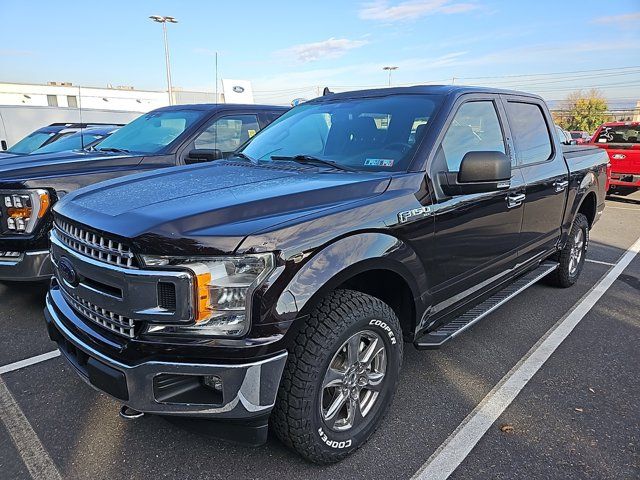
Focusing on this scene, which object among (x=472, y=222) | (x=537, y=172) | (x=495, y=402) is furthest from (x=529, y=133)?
(x=495, y=402)

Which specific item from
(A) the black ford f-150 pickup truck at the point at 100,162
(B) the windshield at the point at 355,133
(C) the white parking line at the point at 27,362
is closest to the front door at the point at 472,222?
(B) the windshield at the point at 355,133

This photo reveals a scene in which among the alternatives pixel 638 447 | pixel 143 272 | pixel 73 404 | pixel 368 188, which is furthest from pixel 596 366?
pixel 73 404

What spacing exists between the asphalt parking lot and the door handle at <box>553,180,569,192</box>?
1233mm

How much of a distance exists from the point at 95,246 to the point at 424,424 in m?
1.96

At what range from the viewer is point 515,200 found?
3494mm

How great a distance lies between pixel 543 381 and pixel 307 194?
6.91 feet

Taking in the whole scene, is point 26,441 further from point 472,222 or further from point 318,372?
point 472,222

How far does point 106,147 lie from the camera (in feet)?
17.3

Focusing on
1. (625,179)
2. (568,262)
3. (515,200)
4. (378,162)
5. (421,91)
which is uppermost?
(421,91)

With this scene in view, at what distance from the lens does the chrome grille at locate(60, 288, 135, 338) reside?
6.56 ft

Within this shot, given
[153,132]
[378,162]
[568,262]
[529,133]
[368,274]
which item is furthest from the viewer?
[153,132]

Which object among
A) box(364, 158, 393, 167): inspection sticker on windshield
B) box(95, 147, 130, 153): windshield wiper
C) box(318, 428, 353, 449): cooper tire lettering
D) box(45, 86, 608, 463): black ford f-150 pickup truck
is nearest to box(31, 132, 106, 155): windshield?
box(95, 147, 130, 153): windshield wiper

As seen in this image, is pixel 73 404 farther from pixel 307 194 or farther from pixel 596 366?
pixel 596 366

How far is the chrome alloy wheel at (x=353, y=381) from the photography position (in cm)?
232
